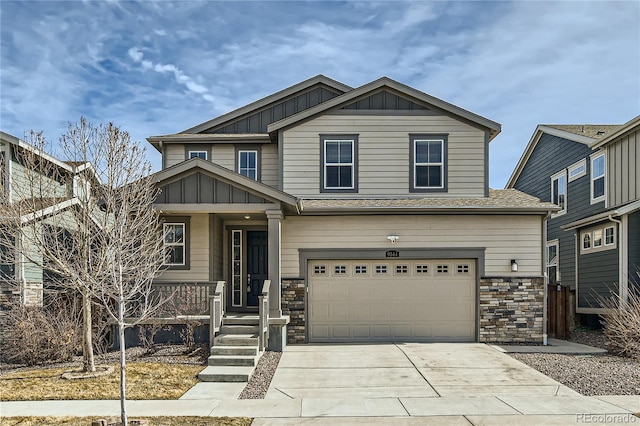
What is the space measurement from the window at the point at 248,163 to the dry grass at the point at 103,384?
6.71 m

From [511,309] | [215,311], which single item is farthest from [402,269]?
[215,311]

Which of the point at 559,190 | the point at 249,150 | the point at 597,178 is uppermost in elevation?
the point at 249,150

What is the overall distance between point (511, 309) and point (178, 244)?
8.64m

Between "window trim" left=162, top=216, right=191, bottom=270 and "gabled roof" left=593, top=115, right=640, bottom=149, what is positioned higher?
"gabled roof" left=593, top=115, right=640, bottom=149

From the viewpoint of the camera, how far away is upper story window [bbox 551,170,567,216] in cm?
2068

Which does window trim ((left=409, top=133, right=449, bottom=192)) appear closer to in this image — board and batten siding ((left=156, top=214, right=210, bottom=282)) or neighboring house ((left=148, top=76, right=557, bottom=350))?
neighboring house ((left=148, top=76, right=557, bottom=350))

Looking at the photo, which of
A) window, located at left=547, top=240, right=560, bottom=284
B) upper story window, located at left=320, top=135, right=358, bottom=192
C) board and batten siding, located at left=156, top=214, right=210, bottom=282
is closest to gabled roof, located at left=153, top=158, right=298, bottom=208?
board and batten siding, located at left=156, top=214, right=210, bottom=282

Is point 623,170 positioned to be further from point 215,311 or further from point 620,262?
point 215,311

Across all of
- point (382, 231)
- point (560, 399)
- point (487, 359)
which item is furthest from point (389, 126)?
point (560, 399)

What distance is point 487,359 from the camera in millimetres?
11469

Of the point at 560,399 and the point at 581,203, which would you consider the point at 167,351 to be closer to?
the point at 560,399

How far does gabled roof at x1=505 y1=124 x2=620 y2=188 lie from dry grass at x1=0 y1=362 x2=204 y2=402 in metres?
15.2

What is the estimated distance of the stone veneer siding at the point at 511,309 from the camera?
Answer: 1362cm

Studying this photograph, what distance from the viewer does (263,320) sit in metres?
11.7
